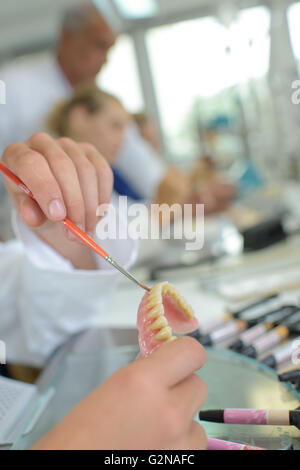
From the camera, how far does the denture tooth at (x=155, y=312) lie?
1.01 feet

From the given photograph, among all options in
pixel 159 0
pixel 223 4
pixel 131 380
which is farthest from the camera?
pixel 159 0

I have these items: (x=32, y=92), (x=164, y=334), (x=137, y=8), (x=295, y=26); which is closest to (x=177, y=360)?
(x=164, y=334)

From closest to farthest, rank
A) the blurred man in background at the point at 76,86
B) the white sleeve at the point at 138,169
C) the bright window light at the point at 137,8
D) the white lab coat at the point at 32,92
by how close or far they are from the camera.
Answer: the white lab coat at the point at 32,92
the blurred man in background at the point at 76,86
the white sleeve at the point at 138,169
the bright window light at the point at 137,8

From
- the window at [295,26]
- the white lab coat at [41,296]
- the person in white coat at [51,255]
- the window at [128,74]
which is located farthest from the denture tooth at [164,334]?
the window at [128,74]

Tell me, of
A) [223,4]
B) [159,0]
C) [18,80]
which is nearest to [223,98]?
[223,4]

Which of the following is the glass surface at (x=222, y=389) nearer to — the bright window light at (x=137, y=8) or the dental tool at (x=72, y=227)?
the dental tool at (x=72, y=227)

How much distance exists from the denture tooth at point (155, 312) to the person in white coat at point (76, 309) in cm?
6

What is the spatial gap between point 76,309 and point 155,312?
31cm

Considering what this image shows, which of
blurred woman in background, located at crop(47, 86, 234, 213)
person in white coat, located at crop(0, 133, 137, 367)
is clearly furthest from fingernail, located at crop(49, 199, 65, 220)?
blurred woman in background, located at crop(47, 86, 234, 213)

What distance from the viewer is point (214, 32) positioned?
182 centimetres

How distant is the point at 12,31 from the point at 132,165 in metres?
2.62

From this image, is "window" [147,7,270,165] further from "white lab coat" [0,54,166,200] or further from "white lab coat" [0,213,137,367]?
"white lab coat" [0,213,137,367]

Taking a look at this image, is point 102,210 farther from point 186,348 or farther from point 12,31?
point 12,31

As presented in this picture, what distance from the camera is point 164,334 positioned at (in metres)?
0.29
